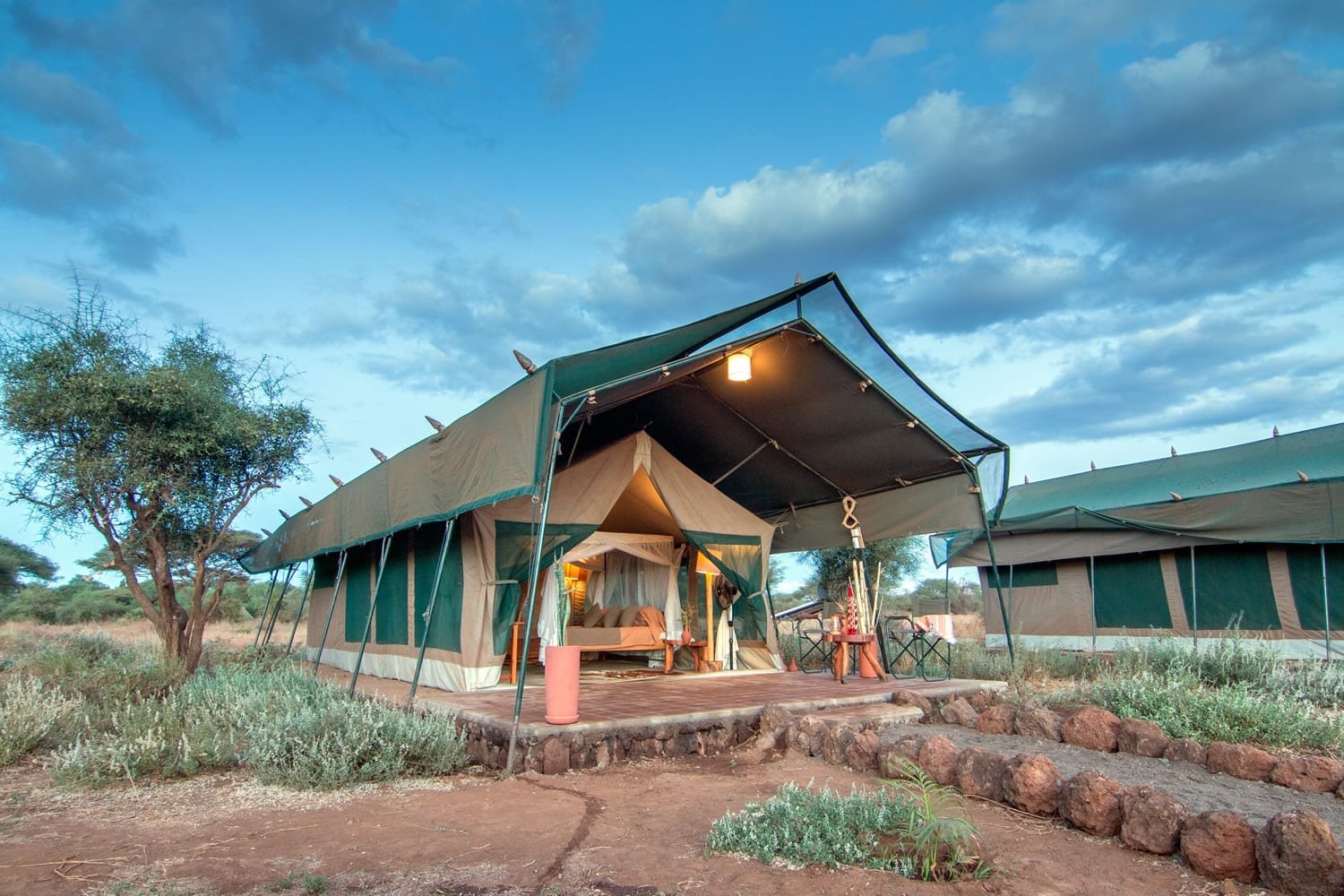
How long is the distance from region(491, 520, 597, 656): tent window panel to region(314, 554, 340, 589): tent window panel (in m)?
5.53

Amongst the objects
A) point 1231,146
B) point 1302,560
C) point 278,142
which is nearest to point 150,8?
point 278,142

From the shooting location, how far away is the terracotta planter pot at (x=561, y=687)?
5.20 meters

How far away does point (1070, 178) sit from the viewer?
29.9ft

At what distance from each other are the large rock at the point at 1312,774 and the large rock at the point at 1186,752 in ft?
1.44

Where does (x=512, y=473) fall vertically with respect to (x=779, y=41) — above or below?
below

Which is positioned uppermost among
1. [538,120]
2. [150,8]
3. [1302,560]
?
[538,120]

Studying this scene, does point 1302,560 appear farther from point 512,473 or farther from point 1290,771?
point 512,473

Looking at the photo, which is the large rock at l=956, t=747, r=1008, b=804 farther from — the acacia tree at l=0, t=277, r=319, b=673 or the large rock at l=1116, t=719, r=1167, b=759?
the acacia tree at l=0, t=277, r=319, b=673

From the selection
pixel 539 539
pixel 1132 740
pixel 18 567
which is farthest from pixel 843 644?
pixel 18 567

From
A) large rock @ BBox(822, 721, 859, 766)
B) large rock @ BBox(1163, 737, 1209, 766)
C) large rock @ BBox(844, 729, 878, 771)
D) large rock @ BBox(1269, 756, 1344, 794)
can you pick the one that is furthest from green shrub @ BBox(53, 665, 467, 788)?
large rock @ BBox(1269, 756, 1344, 794)

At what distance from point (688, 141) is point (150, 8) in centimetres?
566

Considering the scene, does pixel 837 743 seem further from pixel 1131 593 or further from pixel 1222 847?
pixel 1131 593

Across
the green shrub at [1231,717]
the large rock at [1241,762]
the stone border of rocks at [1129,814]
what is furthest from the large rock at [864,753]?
the green shrub at [1231,717]

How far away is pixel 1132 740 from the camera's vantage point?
16.0 feet
